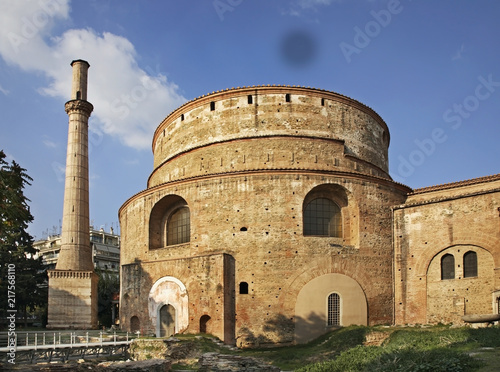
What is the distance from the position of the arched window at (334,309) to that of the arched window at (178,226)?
278 inches

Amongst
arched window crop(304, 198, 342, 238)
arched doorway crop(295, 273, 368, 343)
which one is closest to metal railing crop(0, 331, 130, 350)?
arched doorway crop(295, 273, 368, 343)

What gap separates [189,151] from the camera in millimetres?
25734

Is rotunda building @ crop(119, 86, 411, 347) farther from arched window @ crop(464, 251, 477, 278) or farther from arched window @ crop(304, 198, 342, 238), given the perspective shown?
arched window @ crop(464, 251, 477, 278)

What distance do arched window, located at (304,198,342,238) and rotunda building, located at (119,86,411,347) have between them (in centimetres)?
5

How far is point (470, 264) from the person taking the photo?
20203 millimetres

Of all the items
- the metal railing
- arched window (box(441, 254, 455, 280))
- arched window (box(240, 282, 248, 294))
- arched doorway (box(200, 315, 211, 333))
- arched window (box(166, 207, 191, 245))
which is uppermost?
arched window (box(166, 207, 191, 245))

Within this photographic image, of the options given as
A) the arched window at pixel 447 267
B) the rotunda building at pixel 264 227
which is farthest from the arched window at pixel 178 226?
the arched window at pixel 447 267

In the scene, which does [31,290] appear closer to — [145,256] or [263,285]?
[145,256]

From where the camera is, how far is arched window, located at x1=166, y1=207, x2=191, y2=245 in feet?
78.6

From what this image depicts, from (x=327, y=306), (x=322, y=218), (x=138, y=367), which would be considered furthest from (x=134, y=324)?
(x=322, y=218)

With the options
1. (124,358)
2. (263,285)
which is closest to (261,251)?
(263,285)

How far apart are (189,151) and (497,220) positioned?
14103 mm

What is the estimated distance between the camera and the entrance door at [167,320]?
73.4ft

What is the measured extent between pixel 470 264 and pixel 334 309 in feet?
18.3
